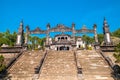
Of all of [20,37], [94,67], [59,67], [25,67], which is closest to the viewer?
[94,67]

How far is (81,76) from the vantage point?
1759 centimetres

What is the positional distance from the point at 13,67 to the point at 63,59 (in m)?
6.19

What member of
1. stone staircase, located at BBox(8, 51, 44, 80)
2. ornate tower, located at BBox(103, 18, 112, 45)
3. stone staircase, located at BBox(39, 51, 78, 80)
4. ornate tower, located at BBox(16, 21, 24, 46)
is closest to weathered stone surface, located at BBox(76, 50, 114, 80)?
stone staircase, located at BBox(39, 51, 78, 80)

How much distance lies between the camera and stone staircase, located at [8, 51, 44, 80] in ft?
60.0

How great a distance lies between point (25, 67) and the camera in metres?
20.7

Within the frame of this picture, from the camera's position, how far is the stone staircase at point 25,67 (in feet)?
60.0

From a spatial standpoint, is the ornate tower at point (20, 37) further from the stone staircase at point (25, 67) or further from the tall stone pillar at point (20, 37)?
the stone staircase at point (25, 67)

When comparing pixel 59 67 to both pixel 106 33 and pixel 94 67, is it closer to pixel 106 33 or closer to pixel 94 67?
pixel 94 67

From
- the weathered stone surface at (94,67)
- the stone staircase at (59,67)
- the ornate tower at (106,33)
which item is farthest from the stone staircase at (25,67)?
the ornate tower at (106,33)

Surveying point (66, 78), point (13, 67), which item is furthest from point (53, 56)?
point (66, 78)

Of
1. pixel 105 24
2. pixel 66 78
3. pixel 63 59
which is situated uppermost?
pixel 105 24

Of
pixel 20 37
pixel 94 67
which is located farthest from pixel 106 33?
pixel 20 37

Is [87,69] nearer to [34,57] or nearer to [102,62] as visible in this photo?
[102,62]

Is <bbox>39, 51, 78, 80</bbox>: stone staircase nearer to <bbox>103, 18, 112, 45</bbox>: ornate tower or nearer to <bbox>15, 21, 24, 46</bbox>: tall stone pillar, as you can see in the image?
<bbox>15, 21, 24, 46</bbox>: tall stone pillar
